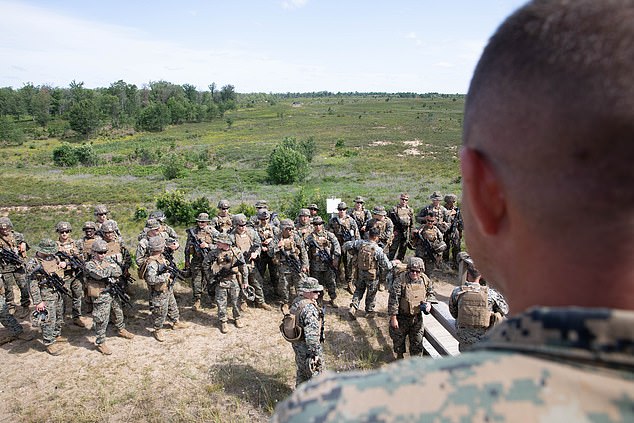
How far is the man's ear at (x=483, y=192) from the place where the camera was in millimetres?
885

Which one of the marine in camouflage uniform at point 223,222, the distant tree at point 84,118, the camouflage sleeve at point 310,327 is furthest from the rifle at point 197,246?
the distant tree at point 84,118

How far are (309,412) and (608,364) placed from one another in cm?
A: 50

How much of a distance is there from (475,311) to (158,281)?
5638 millimetres

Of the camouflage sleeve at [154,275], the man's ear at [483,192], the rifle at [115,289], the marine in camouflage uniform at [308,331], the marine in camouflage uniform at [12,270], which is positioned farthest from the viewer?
the marine in camouflage uniform at [12,270]

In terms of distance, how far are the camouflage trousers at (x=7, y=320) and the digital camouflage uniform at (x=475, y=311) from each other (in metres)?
8.08

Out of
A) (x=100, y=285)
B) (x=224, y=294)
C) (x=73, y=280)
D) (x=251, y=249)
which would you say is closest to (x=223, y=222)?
(x=251, y=249)

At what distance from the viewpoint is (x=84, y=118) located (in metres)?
61.1

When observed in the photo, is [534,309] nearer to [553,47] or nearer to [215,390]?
[553,47]

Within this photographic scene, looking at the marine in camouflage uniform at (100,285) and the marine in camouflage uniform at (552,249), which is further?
the marine in camouflage uniform at (100,285)

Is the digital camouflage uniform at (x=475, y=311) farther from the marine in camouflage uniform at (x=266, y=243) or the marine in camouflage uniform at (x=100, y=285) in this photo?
the marine in camouflage uniform at (x=100, y=285)

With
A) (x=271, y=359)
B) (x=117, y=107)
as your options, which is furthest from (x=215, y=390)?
(x=117, y=107)

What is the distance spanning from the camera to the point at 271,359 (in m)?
7.60

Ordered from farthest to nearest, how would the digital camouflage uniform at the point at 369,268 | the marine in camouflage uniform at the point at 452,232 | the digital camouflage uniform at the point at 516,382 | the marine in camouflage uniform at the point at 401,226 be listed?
the marine in camouflage uniform at the point at 401,226
the marine in camouflage uniform at the point at 452,232
the digital camouflage uniform at the point at 369,268
the digital camouflage uniform at the point at 516,382

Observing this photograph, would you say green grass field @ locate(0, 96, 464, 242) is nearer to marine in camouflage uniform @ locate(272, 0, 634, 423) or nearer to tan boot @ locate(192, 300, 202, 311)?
tan boot @ locate(192, 300, 202, 311)
